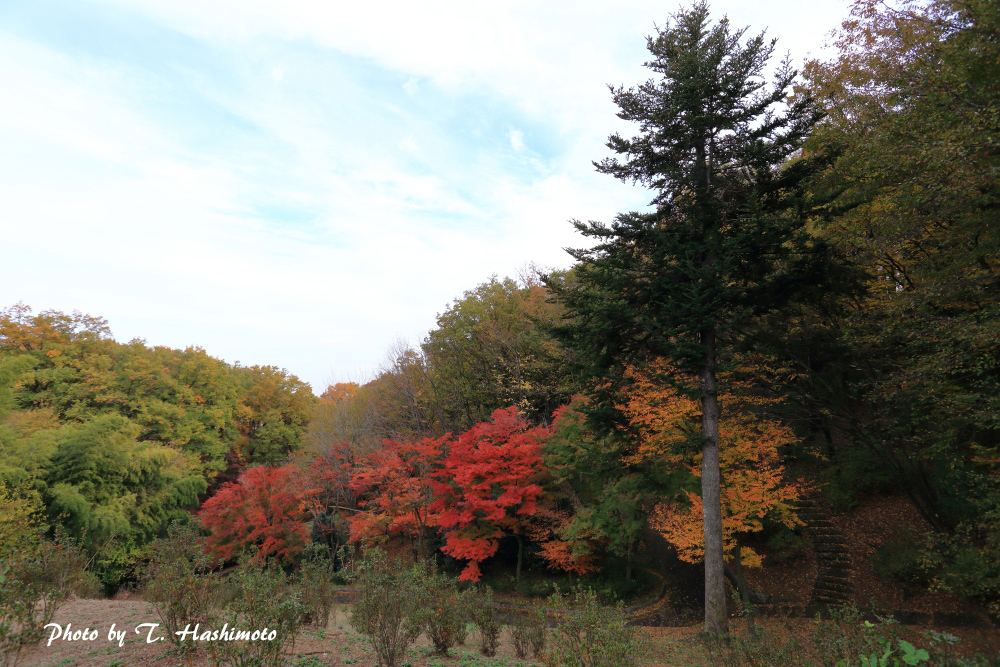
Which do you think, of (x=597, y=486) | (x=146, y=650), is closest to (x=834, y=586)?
(x=597, y=486)

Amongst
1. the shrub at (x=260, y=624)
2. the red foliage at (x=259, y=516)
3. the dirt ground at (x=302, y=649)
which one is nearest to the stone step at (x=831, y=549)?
the dirt ground at (x=302, y=649)

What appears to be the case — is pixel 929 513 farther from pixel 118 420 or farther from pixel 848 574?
pixel 118 420

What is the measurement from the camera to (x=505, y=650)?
9289mm

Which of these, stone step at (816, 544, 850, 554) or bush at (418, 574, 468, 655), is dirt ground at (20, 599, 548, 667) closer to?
bush at (418, 574, 468, 655)

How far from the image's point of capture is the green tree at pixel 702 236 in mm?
11039

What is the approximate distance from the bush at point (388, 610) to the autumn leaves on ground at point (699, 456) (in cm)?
4

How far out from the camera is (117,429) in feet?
62.2

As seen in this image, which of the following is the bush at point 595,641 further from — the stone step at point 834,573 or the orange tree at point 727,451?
the stone step at point 834,573

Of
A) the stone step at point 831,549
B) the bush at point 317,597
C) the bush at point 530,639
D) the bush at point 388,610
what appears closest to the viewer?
the bush at point 388,610

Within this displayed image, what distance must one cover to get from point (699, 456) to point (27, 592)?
43.2 feet

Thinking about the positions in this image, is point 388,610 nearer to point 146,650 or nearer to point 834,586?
point 146,650

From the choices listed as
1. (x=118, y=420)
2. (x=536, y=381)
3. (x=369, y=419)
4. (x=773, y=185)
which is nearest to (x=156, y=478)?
(x=118, y=420)

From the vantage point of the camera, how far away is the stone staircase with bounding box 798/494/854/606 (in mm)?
13289

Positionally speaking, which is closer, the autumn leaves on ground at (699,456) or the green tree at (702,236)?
the autumn leaves on ground at (699,456)
